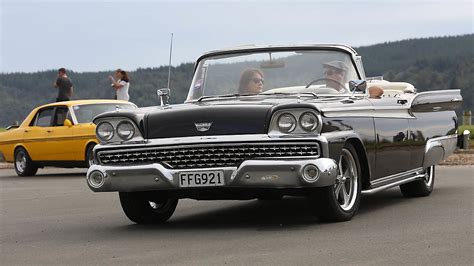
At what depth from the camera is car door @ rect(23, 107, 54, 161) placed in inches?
725

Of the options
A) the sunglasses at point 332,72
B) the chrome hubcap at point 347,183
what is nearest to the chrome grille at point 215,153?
the chrome hubcap at point 347,183

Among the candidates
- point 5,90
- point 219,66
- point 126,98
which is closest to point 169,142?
point 219,66

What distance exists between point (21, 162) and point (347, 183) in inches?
455

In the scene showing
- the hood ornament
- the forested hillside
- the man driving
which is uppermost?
the man driving

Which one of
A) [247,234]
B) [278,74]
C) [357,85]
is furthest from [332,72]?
[247,234]

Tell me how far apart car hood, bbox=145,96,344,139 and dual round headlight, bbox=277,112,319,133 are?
0.07 meters

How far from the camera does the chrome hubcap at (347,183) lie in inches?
321

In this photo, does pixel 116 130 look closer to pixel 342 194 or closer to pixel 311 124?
pixel 311 124

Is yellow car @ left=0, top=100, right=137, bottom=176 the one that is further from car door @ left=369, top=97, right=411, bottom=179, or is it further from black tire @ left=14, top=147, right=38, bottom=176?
car door @ left=369, top=97, right=411, bottom=179

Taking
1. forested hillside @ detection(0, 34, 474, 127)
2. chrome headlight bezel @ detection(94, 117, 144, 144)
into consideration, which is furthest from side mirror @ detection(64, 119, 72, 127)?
forested hillside @ detection(0, 34, 474, 127)

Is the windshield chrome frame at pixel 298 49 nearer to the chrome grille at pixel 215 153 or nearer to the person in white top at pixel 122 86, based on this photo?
the chrome grille at pixel 215 153

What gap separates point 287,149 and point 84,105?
11.3m

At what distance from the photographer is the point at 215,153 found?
7680 mm

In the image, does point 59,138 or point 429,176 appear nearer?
point 429,176
